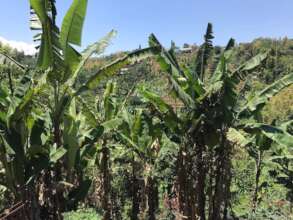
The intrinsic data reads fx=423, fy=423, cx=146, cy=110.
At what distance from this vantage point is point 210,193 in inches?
406

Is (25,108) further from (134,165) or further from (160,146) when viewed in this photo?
(134,165)

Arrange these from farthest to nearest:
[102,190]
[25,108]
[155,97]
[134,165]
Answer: [134,165] → [102,190] → [155,97] → [25,108]

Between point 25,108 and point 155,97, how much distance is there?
3252 millimetres

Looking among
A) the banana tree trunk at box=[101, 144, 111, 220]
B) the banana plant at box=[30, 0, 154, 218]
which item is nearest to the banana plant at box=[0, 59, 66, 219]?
the banana plant at box=[30, 0, 154, 218]

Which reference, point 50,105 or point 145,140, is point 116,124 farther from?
point 145,140

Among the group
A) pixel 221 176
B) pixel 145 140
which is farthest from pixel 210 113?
pixel 145 140

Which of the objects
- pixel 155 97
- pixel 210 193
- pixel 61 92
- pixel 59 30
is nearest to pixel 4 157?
pixel 61 92

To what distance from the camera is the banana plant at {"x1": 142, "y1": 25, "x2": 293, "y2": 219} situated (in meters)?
9.46

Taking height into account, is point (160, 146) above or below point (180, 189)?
above

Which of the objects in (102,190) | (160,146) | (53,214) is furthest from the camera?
(160,146)

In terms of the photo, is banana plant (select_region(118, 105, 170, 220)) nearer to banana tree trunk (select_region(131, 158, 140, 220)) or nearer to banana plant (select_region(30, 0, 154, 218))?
banana tree trunk (select_region(131, 158, 140, 220))

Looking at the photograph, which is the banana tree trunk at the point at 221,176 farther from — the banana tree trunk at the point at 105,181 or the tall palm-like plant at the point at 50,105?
the tall palm-like plant at the point at 50,105

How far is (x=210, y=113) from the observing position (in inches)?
388

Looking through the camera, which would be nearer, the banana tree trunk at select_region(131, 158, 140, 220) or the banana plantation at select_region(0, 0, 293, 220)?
the banana plantation at select_region(0, 0, 293, 220)
